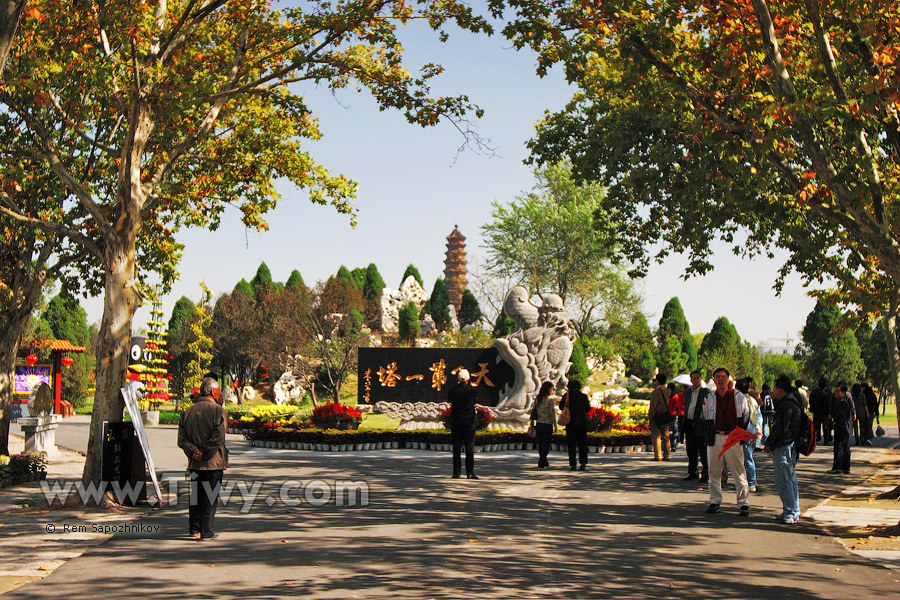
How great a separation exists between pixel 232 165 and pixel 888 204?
11.6 m

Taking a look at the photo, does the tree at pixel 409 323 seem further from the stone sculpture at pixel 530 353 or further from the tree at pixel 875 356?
the stone sculpture at pixel 530 353

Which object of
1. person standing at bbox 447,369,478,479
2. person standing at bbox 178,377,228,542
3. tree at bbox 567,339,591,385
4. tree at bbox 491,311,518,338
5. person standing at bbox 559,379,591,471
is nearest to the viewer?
person standing at bbox 178,377,228,542

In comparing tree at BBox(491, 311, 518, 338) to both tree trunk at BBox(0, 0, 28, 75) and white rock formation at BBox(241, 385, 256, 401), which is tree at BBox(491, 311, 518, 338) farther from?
tree trunk at BBox(0, 0, 28, 75)

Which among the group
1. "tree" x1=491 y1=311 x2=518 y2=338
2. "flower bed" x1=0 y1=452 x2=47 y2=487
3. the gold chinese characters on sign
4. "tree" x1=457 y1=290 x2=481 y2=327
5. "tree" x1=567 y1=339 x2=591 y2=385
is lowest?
"flower bed" x1=0 y1=452 x2=47 y2=487

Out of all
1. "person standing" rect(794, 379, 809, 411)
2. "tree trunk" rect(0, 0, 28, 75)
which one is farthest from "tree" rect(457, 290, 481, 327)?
"tree trunk" rect(0, 0, 28, 75)

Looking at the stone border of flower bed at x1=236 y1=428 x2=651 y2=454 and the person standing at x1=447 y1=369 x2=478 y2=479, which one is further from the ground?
the person standing at x1=447 y1=369 x2=478 y2=479

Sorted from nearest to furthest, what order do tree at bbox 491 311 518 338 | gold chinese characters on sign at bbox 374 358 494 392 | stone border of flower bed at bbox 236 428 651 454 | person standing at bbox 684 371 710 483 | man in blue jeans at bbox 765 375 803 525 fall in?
man in blue jeans at bbox 765 375 803 525, person standing at bbox 684 371 710 483, stone border of flower bed at bbox 236 428 651 454, gold chinese characters on sign at bbox 374 358 494 392, tree at bbox 491 311 518 338

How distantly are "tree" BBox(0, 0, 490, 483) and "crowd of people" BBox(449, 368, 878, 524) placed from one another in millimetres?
5077

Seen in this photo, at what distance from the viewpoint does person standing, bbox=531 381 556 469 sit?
1591cm

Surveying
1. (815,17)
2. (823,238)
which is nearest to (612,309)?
(823,238)

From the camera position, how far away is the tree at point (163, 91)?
11.4 meters

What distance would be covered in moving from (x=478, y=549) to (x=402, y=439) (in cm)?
1223

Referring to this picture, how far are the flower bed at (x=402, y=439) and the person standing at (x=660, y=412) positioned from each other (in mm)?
1754

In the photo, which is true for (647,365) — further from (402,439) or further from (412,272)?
(402,439)
